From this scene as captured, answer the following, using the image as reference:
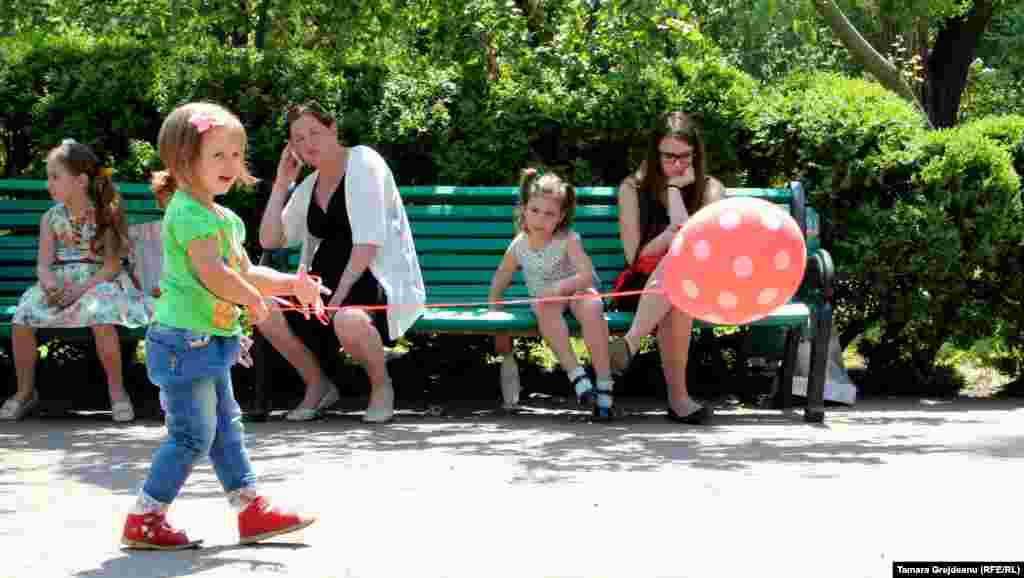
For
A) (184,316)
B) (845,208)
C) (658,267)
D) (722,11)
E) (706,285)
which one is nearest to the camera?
(184,316)

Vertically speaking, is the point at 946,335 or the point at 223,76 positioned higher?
the point at 223,76

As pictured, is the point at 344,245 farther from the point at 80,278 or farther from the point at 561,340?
the point at 80,278

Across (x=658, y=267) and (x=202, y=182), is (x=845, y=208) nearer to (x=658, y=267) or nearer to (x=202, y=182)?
(x=658, y=267)

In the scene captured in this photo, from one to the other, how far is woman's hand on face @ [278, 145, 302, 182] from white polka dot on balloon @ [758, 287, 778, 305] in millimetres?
2692

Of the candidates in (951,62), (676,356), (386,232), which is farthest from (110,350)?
(951,62)

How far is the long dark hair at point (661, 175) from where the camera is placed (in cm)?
772

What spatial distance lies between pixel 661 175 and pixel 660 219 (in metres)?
0.23

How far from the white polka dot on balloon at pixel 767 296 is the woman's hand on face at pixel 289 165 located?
8.83 feet

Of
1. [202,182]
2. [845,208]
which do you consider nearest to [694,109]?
[845,208]

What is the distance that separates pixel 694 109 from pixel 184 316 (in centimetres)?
456

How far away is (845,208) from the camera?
Answer: 8.44 metres

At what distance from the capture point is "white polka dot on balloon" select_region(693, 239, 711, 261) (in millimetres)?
6207

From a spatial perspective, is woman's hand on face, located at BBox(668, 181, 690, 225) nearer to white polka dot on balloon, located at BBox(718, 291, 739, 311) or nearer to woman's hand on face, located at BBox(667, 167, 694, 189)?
woman's hand on face, located at BBox(667, 167, 694, 189)

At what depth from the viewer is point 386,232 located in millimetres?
7531
